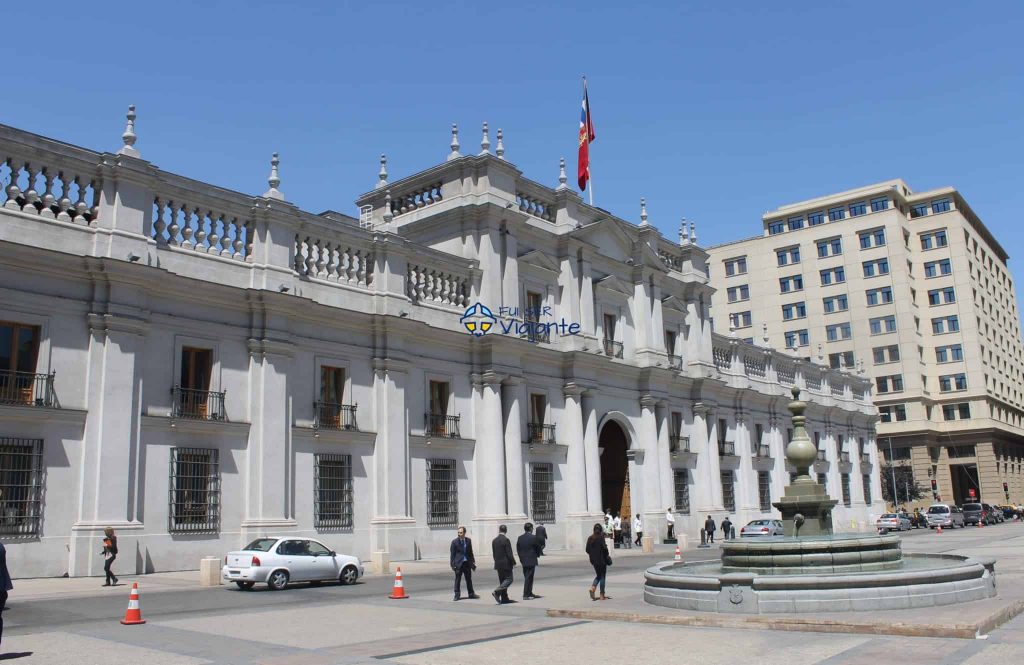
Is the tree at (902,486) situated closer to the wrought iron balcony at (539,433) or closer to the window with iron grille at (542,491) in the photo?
the window with iron grille at (542,491)

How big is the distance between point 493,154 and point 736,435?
24.1 meters

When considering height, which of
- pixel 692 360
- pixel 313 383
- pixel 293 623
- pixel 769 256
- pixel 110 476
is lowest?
pixel 293 623

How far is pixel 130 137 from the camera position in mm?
24828

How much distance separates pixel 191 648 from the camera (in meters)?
12.4

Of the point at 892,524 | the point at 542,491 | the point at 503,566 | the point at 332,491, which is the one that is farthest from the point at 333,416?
the point at 892,524

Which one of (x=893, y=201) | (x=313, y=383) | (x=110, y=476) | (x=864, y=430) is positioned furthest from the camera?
(x=893, y=201)

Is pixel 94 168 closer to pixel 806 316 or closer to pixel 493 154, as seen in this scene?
pixel 493 154

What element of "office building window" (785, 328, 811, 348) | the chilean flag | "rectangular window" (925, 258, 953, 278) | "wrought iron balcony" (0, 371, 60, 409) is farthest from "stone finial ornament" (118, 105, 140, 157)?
"rectangular window" (925, 258, 953, 278)

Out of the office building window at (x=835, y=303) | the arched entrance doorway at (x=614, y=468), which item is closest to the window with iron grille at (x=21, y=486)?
the arched entrance doorway at (x=614, y=468)

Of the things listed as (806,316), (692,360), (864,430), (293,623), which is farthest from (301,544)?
(806,316)

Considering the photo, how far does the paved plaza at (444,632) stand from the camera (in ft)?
37.3

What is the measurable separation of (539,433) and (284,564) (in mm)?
16767

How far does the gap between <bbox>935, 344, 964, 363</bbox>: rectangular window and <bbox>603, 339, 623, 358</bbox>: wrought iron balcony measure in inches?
2380

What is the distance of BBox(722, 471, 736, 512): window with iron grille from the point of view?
49562 mm
